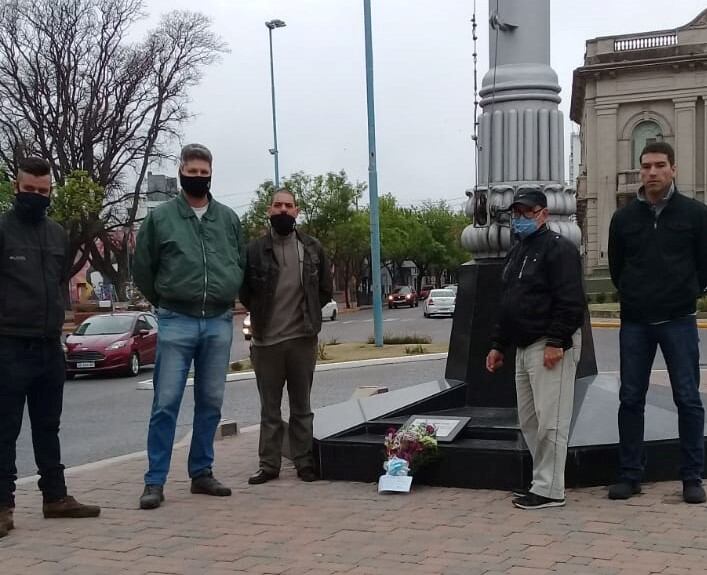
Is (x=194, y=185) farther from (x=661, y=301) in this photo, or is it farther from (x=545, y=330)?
(x=661, y=301)

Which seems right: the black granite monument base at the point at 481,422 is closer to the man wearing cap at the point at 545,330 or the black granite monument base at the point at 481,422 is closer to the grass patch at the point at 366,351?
the man wearing cap at the point at 545,330

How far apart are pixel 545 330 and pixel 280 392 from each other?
2.02m

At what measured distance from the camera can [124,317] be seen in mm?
19078

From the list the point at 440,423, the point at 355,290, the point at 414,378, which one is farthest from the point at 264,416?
the point at 355,290

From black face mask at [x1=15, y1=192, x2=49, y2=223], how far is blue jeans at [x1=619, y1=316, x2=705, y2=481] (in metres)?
3.60

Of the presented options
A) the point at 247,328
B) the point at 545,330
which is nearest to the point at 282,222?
the point at 545,330

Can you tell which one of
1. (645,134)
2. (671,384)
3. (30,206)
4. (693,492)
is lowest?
(693,492)

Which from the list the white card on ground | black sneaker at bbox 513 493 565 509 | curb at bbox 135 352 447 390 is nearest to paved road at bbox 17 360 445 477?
curb at bbox 135 352 447 390

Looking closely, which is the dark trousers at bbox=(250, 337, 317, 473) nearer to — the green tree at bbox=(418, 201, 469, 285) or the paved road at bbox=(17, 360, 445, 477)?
the paved road at bbox=(17, 360, 445, 477)

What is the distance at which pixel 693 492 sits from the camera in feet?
17.4

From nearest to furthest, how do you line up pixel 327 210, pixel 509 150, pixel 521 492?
pixel 521 492 < pixel 509 150 < pixel 327 210

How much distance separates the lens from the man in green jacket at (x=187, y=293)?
5.71 metres

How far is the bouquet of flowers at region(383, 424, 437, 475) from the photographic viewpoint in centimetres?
576

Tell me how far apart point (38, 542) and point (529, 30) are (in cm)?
545
